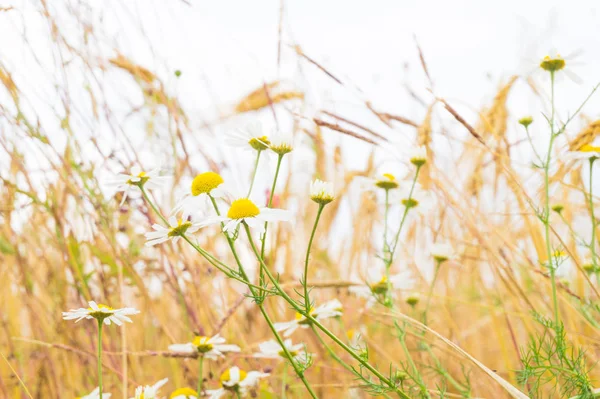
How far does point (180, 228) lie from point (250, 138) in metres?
0.15

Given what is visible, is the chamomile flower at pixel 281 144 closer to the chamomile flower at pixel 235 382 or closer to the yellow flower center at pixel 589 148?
the chamomile flower at pixel 235 382

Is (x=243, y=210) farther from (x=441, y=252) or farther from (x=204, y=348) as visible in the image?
(x=441, y=252)

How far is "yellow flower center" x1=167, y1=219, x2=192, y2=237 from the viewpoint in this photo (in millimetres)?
663

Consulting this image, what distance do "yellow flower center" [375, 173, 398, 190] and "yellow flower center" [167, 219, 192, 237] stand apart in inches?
16.5

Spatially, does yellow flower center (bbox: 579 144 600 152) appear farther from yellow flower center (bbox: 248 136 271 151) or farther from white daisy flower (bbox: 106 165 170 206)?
white daisy flower (bbox: 106 165 170 206)

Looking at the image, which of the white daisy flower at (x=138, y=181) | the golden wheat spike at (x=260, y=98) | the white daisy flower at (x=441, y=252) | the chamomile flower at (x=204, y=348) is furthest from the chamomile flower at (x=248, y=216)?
the golden wheat spike at (x=260, y=98)

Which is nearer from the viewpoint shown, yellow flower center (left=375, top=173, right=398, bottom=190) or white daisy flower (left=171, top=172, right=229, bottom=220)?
white daisy flower (left=171, top=172, right=229, bottom=220)

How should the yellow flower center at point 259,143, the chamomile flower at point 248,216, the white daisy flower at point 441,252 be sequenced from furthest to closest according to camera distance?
the white daisy flower at point 441,252, the yellow flower center at point 259,143, the chamomile flower at point 248,216

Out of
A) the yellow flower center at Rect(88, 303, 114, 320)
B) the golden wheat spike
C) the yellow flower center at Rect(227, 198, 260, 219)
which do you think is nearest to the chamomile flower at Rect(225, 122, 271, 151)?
the yellow flower center at Rect(227, 198, 260, 219)

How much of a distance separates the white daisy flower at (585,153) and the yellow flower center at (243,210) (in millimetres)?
566

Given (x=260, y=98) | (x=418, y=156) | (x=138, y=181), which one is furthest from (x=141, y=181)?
(x=260, y=98)

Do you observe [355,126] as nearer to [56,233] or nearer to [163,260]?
[163,260]

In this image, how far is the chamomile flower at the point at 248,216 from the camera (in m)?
0.61

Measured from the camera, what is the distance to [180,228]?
0.66 metres
